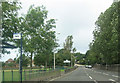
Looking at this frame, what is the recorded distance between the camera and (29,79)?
16859mm

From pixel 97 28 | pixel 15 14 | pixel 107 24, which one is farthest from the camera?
pixel 97 28

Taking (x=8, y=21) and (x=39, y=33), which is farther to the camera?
(x=39, y=33)

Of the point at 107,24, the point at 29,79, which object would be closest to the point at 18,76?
the point at 29,79

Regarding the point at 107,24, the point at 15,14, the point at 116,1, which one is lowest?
the point at 15,14

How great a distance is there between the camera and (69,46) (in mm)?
106500

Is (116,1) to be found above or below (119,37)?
above

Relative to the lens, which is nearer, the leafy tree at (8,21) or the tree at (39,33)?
the leafy tree at (8,21)

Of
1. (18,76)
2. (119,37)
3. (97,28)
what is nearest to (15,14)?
(18,76)

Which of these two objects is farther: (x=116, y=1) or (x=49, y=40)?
(x=49, y=40)

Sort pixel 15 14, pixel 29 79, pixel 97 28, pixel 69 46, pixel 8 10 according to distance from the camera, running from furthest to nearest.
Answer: pixel 69 46, pixel 97 28, pixel 29 79, pixel 15 14, pixel 8 10

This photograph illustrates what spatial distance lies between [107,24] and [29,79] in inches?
1148

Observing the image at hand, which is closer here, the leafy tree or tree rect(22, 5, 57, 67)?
the leafy tree

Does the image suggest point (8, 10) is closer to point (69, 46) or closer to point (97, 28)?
point (97, 28)

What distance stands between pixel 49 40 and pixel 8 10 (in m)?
25.4
